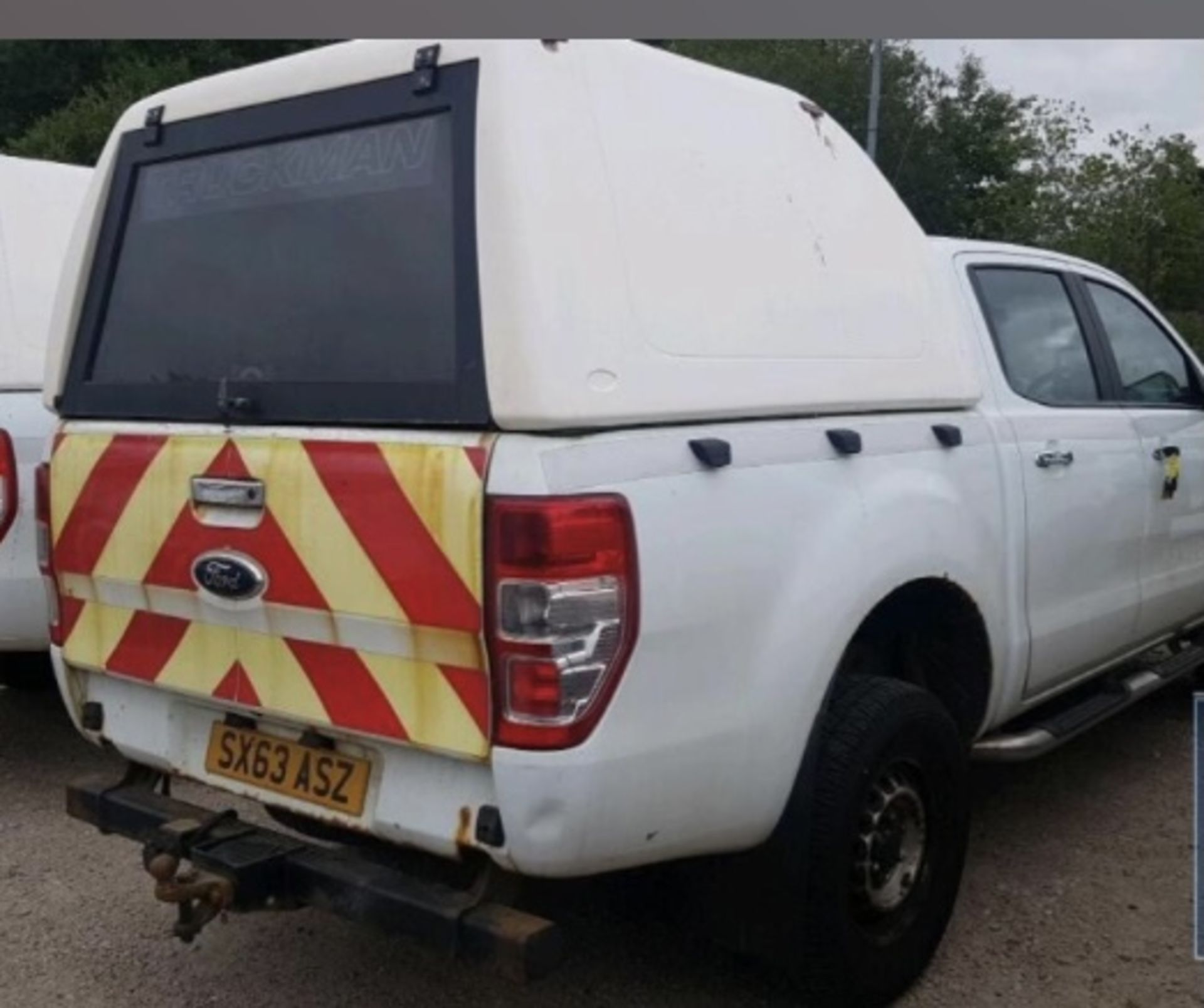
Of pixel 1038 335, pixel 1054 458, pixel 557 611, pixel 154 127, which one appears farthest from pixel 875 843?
pixel 154 127

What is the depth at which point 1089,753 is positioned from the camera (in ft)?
15.5

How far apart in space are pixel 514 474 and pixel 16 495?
258 cm

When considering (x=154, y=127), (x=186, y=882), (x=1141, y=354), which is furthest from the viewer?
(x=1141, y=354)

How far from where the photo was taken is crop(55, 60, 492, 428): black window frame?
7.52ft

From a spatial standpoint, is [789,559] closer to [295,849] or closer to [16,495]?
[295,849]

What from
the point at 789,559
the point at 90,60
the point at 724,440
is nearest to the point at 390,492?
the point at 724,440

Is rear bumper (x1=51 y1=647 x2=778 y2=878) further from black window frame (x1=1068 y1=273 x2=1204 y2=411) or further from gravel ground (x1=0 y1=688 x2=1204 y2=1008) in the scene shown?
black window frame (x1=1068 y1=273 x2=1204 y2=411)

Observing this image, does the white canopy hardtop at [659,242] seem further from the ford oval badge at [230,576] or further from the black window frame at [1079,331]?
the ford oval badge at [230,576]

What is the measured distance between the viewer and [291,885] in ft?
8.35

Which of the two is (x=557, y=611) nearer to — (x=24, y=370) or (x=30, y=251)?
(x=24, y=370)

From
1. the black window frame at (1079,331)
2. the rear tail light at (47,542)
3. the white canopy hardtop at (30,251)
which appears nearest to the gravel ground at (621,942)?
the rear tail light at (47,542)

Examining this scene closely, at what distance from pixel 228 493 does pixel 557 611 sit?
84 cm

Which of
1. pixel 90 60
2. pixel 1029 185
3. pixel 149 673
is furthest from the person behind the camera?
pixel 1029 185

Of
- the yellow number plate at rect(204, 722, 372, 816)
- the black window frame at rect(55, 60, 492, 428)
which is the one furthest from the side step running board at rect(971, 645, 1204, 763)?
the black window frame at rect(55, 60, 492, 428)
